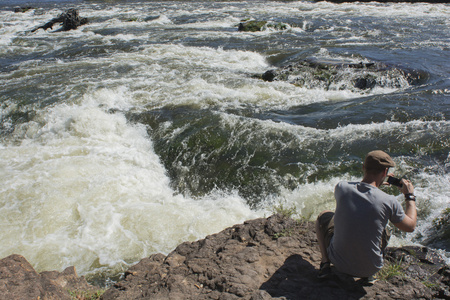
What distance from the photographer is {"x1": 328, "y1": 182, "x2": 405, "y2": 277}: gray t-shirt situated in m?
2.95

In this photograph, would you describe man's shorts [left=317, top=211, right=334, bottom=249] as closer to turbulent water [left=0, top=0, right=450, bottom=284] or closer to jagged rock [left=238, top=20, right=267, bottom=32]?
turbulent water [left=0, top=0, right=450, bottom=284]

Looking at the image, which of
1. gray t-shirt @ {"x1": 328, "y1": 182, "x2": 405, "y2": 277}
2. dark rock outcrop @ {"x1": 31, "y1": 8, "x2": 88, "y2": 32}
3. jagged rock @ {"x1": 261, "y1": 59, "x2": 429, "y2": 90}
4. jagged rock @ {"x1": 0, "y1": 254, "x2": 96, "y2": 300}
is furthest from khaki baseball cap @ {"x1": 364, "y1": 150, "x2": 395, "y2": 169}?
dark rock outcrop @ {"x1": 31, "y1": 8, "x2": 88, "y2": 32}

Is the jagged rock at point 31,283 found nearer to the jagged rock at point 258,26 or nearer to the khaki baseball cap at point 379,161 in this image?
the khaki baseball cap at point 379,161

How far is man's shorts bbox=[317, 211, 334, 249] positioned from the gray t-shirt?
225 mm

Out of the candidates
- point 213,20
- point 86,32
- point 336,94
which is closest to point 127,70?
point 336,94

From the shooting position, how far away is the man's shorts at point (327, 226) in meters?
3.38

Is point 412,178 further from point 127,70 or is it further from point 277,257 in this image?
point 127,70

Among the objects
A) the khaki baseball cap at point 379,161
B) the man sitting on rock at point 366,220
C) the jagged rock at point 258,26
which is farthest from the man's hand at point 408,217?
the jagged rock at point 258,26

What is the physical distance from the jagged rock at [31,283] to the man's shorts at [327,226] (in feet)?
8.57

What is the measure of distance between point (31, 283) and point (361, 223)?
129 inches

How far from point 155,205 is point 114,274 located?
5.10ft

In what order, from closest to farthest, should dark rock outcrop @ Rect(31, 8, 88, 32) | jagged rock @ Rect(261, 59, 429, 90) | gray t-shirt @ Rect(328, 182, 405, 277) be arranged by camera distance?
1. gray t-shirt @ Rect(328, 182, 405, 277)
2. jagged rock @ Rect(261, 59, 429, 90)
3. dark rock outcrop @ Rect(31, 8, 88, 32)

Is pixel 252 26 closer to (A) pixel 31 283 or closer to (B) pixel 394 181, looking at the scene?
(B) pixel 394 181

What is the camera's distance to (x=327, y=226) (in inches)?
136
